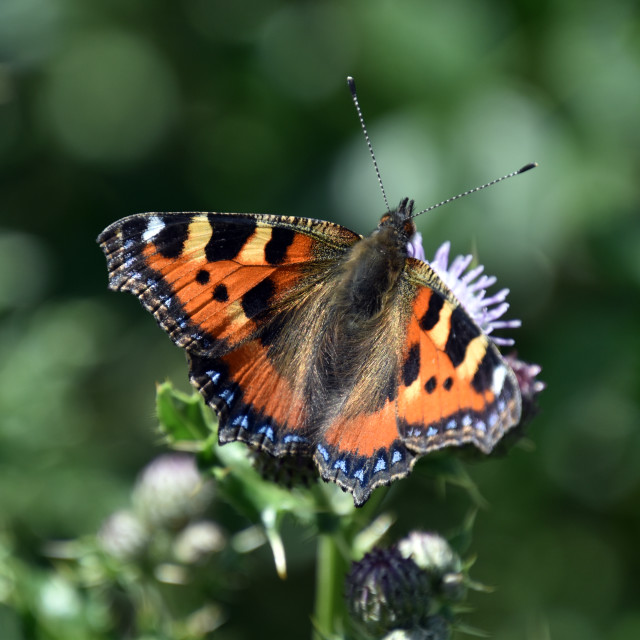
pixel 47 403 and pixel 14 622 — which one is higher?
pixel 47 403

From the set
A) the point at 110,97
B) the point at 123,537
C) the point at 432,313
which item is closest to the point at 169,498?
the point at 123,537

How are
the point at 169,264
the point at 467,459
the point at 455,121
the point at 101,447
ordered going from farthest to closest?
1. the point at 101,447
2. the point at 455,121
3. the point at 467,459
4. the point at 169,264

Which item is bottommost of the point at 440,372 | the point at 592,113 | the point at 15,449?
the point at 15,449

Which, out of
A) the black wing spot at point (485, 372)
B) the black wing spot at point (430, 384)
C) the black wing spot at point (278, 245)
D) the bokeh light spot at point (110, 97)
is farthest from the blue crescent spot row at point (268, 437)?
the bokeh light spot at point (110, 97)

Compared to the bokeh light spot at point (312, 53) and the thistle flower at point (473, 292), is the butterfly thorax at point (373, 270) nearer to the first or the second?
the thistle flower at point (473, 292)

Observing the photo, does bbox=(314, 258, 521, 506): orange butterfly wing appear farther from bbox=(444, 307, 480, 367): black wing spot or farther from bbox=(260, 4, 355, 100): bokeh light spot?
bbox=(260, 4, 355, 100): bokeh light spot

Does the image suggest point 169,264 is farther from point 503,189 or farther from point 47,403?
point 503,189

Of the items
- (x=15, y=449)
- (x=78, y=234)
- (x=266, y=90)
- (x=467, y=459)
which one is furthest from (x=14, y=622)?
(x=266, y=90)
